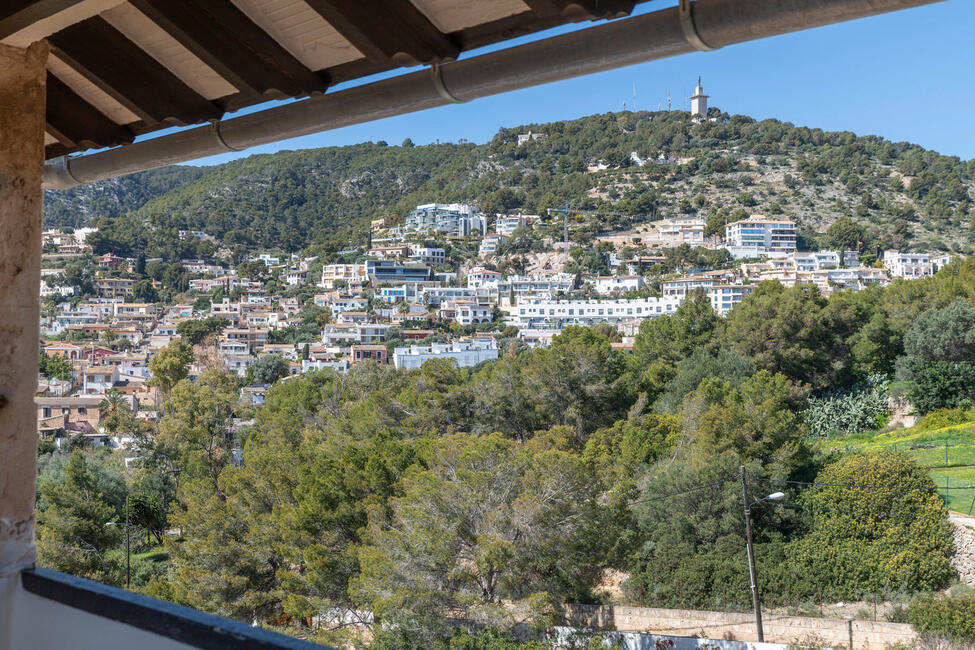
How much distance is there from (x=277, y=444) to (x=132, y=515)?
15.0 feet

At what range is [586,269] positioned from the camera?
60.6 meters

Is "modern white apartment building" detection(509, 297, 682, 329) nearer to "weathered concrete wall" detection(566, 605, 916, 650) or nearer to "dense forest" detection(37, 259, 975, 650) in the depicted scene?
"dense forest" detection(37, 259, 975, 650)

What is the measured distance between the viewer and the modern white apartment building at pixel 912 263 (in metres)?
50.0

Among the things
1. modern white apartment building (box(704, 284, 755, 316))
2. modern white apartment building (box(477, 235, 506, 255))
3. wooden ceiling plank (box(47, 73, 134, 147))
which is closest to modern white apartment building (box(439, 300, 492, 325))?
modern white apartment building (box(477, 235, 506, 255))

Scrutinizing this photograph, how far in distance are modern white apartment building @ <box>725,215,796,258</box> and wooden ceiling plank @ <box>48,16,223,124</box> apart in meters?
59.8

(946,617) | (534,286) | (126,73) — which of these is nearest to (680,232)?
(534,286)

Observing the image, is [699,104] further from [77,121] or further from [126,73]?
[126,73]

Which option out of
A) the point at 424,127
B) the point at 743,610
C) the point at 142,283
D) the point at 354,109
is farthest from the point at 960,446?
the point at 424,127

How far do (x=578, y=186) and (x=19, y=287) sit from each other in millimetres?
72826

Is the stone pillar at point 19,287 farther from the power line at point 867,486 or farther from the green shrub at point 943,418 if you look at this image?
the green shrub at point 943,418

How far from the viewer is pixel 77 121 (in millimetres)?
1935

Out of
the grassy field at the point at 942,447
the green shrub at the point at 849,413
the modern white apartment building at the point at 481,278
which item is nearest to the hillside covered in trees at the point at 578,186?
the modern white apartment building at the point at 481,278

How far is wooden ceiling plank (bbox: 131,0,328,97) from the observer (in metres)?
1.43

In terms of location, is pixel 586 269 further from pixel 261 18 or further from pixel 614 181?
pixel 261 18
